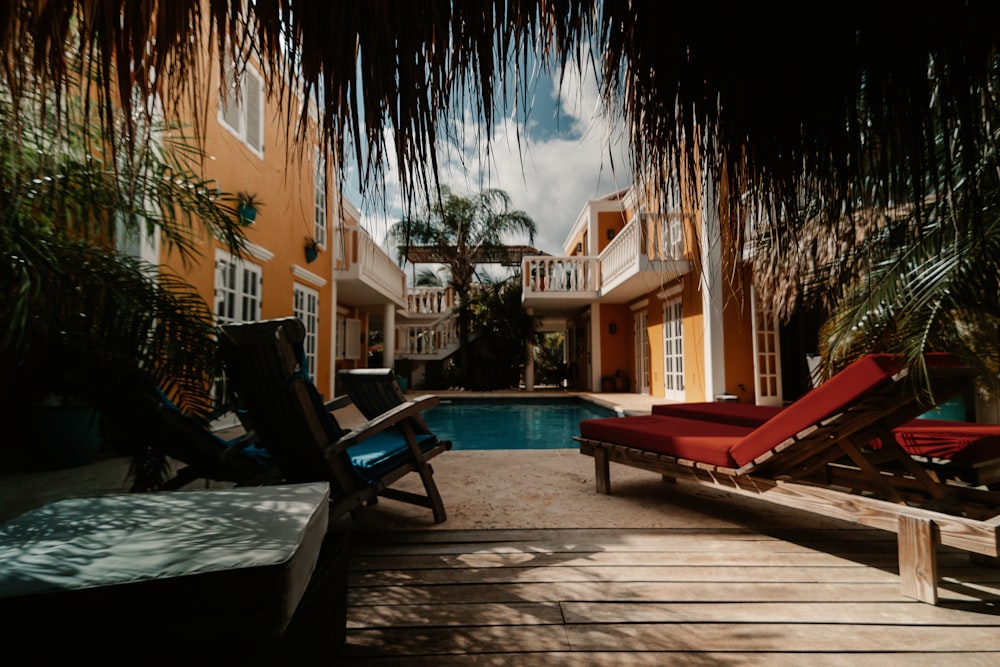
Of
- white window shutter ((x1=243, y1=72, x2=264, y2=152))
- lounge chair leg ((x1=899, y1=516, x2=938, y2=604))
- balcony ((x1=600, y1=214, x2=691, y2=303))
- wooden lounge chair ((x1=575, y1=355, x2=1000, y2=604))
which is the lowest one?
lounge chair leg ((x1=899, y1=516, x2=938, y2=604))

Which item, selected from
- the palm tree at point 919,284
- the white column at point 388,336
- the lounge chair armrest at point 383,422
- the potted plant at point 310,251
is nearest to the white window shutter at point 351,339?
the white column at point 388,336

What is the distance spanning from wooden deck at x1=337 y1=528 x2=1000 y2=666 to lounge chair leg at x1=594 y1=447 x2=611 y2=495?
2.66 feet

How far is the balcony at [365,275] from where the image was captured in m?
10.1

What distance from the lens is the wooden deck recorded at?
1517mm

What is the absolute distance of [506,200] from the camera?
12805mm

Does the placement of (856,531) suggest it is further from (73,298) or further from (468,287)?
(468,287)

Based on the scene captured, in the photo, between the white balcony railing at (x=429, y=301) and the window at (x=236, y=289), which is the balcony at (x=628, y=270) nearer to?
the white balcony railing at (x=429, y=301)

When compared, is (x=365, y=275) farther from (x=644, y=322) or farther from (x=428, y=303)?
(x=644, y=322)

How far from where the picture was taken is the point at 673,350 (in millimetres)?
10109

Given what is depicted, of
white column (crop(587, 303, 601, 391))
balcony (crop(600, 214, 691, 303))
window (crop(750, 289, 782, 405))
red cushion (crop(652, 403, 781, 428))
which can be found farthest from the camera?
white column (crop(587, 303, 601, 391))

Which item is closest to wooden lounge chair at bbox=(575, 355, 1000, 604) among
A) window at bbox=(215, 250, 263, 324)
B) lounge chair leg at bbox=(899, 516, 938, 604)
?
lounge chair leg at bbox=(899, 516, 938, 604)

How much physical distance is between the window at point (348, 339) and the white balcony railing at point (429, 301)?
2268mm

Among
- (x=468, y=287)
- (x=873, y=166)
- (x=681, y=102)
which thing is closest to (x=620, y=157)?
(x=681, y=102)

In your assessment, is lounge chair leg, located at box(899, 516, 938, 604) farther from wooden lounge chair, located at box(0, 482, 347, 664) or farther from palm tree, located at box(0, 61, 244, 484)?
palm tree, located at box(0, 61, 244, 484)
